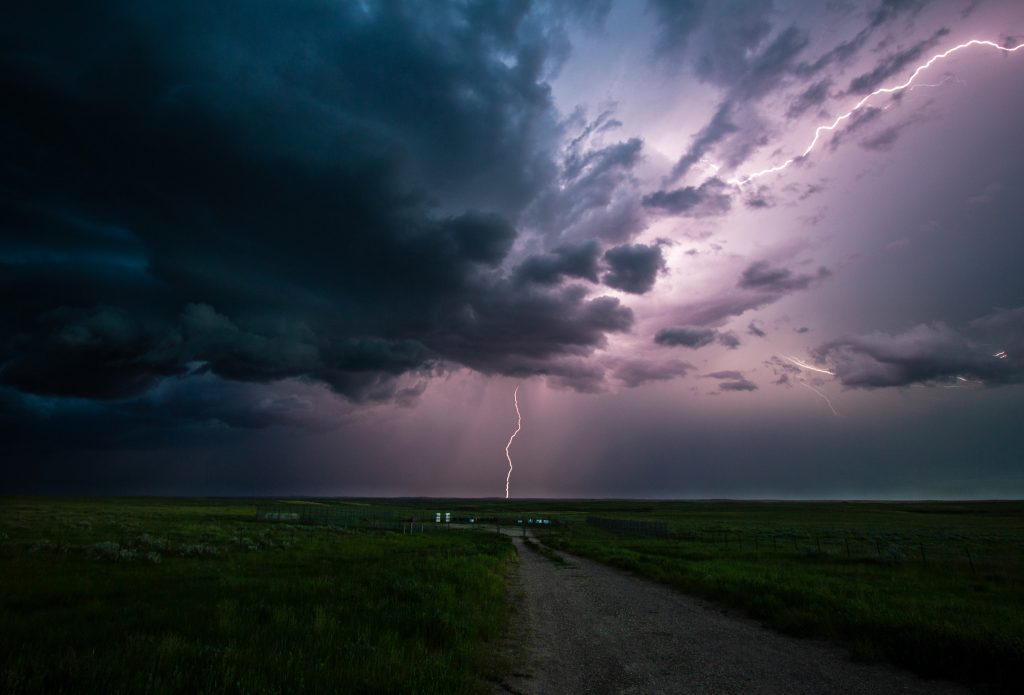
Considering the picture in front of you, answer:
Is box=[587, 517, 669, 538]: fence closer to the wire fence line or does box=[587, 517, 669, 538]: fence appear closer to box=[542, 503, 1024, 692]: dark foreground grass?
the wire fence line

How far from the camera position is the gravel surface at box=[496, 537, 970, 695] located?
8686 millimetres

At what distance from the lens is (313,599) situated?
13289 millimetres

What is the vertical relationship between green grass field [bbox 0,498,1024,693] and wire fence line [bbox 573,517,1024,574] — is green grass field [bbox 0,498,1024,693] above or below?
above

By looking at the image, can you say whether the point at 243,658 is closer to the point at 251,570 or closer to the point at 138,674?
the point at 138,674

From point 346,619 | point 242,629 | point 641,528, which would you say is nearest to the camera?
point 242,629

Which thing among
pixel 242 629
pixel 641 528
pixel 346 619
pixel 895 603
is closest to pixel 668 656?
pixel 346 619

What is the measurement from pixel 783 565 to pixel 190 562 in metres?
29.6

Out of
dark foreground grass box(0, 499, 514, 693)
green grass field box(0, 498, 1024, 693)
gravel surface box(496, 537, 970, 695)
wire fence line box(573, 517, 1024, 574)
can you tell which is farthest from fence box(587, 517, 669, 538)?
gravel surface box(496, 537, 970, 695)

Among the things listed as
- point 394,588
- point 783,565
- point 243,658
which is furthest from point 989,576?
point 243,658

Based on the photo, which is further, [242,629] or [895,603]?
[895,603]

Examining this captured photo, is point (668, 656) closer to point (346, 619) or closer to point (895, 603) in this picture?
point (346, 619)

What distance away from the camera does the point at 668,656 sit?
1052cm

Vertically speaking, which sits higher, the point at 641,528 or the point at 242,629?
the point at 242,629

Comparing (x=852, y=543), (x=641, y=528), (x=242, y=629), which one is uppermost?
(x=242, y=629)
